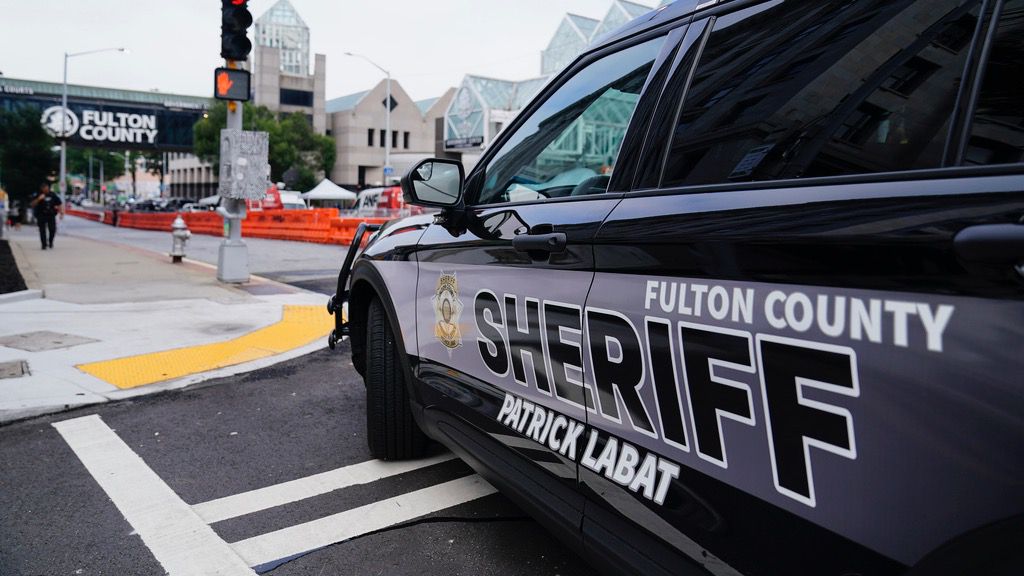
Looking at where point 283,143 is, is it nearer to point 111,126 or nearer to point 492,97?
point 111,126

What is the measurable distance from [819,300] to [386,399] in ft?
8.32

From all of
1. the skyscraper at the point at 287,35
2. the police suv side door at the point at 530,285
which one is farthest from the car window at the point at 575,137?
the skyscraper at the point at 287,35

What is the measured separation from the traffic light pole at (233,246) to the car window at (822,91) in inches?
383

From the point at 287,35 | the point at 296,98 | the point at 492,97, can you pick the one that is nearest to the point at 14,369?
the point at 492,97

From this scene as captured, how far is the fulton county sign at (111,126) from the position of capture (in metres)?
53.5

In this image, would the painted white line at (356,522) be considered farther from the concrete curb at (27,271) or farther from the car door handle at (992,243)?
the concrete curb at (27,271)

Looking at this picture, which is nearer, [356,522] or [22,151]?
[356,522]

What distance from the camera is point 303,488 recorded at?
348 centimetres

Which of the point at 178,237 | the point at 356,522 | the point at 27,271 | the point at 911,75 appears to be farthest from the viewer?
the point at 178,237

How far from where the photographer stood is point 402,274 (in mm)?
3309

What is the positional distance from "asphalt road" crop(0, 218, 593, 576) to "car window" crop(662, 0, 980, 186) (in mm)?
1670

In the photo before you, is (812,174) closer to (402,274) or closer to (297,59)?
(402,274)

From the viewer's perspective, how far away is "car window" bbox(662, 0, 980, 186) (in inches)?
57.1

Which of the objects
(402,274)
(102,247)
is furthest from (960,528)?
(102,247)
